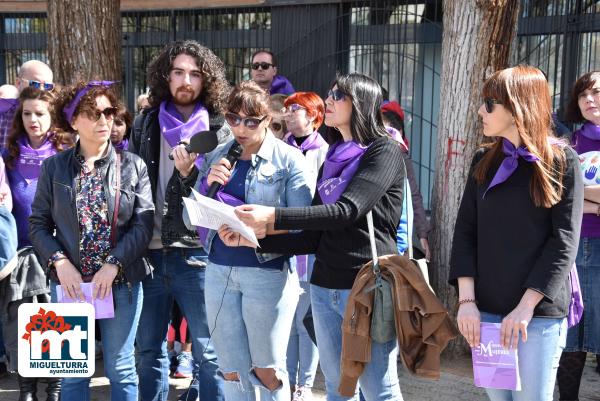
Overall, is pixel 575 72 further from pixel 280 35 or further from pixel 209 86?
pixel 209 86

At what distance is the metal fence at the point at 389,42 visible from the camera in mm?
6574

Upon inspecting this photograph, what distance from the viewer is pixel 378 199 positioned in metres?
3.14

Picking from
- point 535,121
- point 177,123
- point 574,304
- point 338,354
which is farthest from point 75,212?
point 574,304

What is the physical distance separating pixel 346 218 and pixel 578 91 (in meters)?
2.25

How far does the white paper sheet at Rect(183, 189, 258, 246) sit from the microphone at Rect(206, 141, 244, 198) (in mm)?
156

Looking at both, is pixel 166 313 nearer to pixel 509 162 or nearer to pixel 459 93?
pixel 509 162

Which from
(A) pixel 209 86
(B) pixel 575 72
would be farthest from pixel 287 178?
(B) pixel 575 72

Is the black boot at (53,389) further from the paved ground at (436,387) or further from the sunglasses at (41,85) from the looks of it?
the sunglasses at (41,85)

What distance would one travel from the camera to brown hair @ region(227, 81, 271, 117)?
136 inches

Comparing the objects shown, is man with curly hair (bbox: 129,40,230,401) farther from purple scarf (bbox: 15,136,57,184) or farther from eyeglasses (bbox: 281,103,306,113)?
eyeglasses (bbox: 281,103,306,113)

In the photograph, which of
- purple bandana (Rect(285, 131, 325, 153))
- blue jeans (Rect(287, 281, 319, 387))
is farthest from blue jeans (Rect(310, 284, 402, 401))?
purple bandana (Rect(285, 131, 325, 153))

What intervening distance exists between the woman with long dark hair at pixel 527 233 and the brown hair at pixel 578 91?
1.73 metres

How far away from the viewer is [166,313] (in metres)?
4.07

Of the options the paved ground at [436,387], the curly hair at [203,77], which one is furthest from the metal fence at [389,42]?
the curly hair at [203,77]
